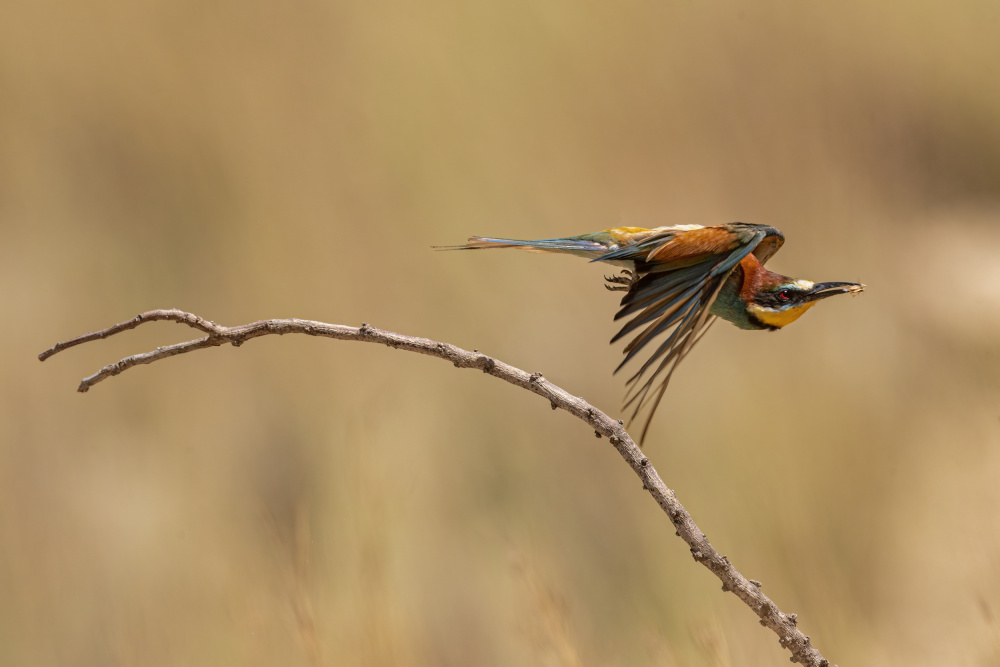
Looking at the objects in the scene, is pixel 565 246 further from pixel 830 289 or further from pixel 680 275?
pixel 830 289

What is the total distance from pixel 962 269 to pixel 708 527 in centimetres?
64

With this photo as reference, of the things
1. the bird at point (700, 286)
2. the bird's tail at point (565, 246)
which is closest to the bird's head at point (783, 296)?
the bird at point (700, 286)

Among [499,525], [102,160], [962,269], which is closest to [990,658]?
[962,269]

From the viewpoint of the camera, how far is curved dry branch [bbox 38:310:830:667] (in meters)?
0.64

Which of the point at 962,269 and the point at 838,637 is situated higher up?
the point at 962,269

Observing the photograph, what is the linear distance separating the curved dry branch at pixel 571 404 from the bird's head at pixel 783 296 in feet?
0.54

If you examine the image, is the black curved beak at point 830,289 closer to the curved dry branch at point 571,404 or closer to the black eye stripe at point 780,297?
the black eye stripe at point 780,297

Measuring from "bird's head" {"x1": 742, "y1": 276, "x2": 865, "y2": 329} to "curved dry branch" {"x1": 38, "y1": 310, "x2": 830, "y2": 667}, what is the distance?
6.4 inches

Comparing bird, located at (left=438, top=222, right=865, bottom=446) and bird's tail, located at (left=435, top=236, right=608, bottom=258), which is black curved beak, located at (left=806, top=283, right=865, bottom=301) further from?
bird's tail, located at (left=435, top=236, right=608, bottom=258)

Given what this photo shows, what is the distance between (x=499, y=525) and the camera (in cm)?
146

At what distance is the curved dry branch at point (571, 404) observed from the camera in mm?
642

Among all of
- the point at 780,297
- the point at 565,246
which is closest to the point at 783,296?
the point at 780,297

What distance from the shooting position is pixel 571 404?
2.21 ft

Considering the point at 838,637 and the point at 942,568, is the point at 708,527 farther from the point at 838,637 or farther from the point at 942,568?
the point at 942,568
